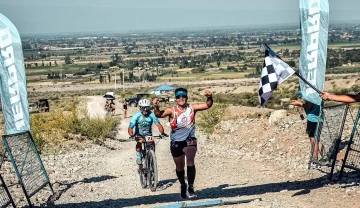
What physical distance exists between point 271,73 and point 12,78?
174 inches

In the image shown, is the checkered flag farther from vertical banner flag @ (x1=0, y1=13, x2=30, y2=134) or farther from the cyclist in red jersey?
vertical banner flag @ (x1=0, y1=13, x2=30, y2=134)

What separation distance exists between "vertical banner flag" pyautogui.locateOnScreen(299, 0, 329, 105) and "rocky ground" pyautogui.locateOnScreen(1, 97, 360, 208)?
2075 mm

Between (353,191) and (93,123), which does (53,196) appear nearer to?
(353,191)

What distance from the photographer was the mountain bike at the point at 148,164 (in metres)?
9.66

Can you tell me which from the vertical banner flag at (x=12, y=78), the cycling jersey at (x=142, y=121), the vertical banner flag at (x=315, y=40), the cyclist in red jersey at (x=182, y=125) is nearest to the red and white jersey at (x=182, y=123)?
the cyclist in red jersey at (x=182, y=125)

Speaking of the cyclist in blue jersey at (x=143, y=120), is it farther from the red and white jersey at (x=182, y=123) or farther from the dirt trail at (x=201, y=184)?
the red and white jersey at (x=182, y=123)

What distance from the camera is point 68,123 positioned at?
19.6m

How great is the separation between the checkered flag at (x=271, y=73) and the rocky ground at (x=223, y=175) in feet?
6.08

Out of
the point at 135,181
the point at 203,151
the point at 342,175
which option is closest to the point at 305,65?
the point at 342,175

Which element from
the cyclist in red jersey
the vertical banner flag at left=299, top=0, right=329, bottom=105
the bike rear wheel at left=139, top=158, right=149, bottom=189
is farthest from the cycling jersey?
the vertical banner flag at left=299, top=0, right=329, bottom=105

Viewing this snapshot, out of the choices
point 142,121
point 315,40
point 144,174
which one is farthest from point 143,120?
point 315,40

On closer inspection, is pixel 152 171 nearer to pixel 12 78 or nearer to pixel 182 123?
pixel 182 123

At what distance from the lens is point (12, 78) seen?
845 centimetres

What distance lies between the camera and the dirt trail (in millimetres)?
8797
